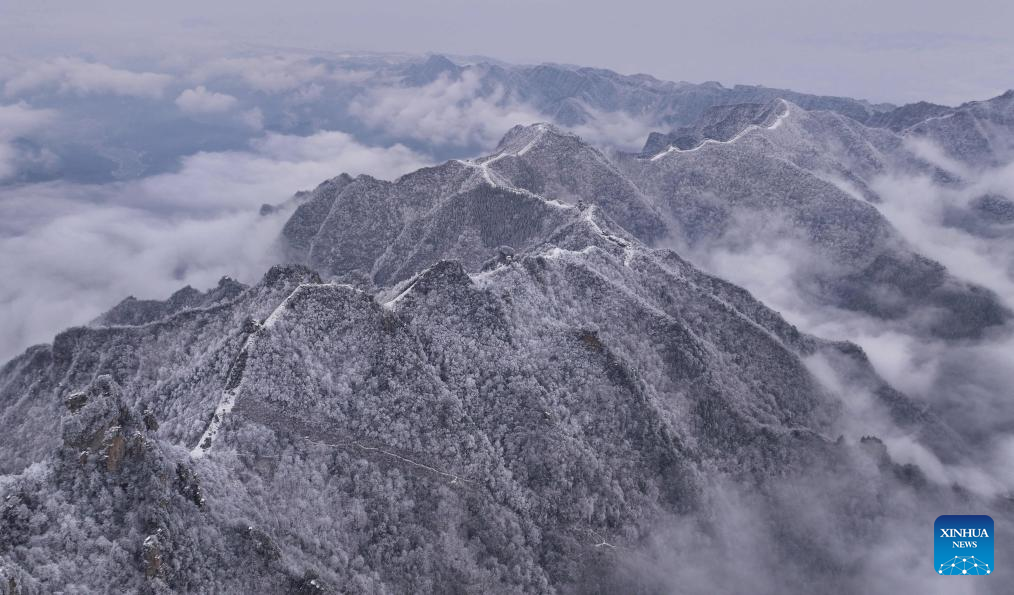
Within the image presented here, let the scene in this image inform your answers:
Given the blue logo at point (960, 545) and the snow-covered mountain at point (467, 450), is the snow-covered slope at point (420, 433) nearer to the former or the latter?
the snow-covered mountain at point (467, 450)

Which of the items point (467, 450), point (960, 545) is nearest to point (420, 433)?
point (467, 450)

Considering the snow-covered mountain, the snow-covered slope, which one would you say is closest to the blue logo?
the snow-covered mountain

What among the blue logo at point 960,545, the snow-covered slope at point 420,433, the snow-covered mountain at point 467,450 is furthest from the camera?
the blue logo at point 960,545

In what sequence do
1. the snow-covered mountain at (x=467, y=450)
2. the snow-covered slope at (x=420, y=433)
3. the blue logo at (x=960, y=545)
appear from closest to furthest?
the snow-covered slope at (x=420, y=433)
the snow-covered mountain at (x=467, y=450)
the blue logo at (x=960, y=545)

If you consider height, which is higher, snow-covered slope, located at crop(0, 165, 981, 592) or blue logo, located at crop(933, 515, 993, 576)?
snow-covered slope, located at crop(0, 165, 981, 592)

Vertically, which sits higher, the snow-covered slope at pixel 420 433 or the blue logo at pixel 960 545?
the snow-covered slope at pixel 420 433

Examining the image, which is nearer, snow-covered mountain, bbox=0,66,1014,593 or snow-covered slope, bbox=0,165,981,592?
snow-covered slope, bbox=0,165,981,592

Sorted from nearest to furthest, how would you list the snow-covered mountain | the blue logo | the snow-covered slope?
the snow-covered slope < the snow-covered mountain < the blue logo

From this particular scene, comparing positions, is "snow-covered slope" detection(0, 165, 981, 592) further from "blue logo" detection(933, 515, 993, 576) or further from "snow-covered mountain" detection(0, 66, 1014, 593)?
"blue logo" detection(933, 515, 993, 576)

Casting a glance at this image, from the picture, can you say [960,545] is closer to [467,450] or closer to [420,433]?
[467,450]

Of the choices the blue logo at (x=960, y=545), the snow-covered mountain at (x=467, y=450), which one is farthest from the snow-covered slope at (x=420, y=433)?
the blue logo at (x=960, y=545)

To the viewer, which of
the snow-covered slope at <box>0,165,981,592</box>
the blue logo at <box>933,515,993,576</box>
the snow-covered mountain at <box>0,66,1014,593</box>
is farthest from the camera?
the blue logo at <box>933,515,993,576</box>
